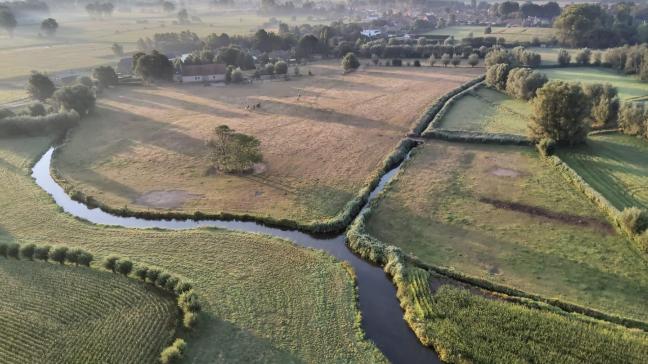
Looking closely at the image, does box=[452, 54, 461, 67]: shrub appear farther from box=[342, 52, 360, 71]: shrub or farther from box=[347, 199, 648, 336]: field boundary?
box=[347, 199, 648, 336]: field boundary

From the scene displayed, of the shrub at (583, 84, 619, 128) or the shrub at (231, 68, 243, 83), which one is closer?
the shrub at (583, 84, 619, 128)

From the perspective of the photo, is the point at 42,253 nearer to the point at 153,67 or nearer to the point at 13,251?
the point at 13,251

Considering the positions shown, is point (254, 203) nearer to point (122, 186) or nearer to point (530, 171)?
point (122, 186)

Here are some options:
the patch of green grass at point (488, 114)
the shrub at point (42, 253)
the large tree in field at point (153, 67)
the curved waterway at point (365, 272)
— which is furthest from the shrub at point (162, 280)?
the large tree in field at point (153, 67)

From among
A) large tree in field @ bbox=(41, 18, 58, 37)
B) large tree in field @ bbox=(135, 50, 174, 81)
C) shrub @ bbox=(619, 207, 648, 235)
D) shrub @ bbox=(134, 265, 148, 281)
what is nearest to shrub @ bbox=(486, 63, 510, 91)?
shrub @ bbox=(619, 207, 648, 235)

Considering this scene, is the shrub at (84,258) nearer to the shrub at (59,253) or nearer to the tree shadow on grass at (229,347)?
the shrub at (59,253)
